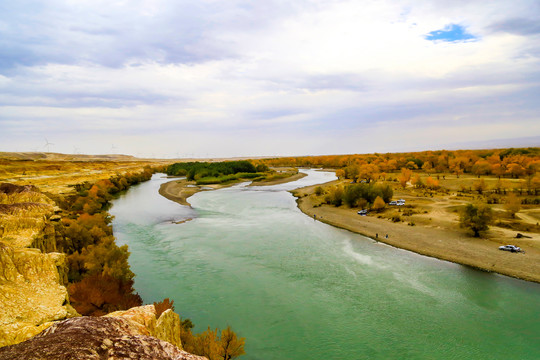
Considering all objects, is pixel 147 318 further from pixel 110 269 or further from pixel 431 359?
pixel 431 359

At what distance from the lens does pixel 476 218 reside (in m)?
29.1

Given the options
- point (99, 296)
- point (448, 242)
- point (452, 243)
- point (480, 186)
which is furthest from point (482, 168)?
point (99, 296)

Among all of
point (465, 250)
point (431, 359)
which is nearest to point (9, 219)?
point (431, 359)

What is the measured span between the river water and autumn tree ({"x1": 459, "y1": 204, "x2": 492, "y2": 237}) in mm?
8864

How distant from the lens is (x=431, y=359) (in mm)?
13102

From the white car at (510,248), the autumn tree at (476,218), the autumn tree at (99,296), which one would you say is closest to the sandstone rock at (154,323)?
the autumn tree at (99,296)

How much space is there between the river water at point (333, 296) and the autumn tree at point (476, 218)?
349 inches

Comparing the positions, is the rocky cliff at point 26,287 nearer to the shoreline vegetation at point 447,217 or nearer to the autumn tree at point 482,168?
the shoreline vegetation at point 447,217

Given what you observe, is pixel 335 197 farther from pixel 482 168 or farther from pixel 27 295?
pixel 482 168

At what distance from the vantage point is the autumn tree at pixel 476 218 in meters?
29.0

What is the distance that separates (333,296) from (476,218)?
2102 cm

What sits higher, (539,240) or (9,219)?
(9,219)

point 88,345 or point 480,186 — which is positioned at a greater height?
point 88,345

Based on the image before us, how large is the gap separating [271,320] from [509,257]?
2190cm
